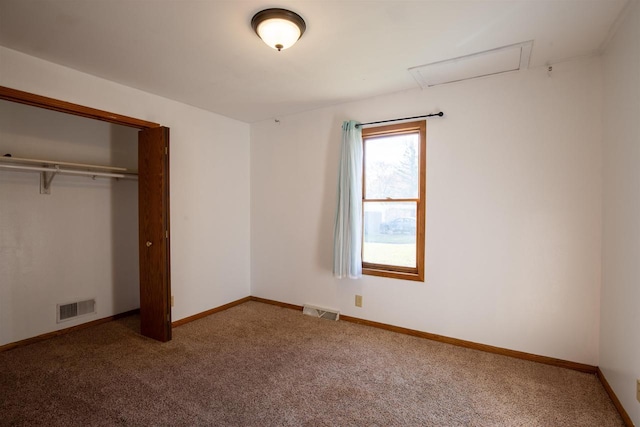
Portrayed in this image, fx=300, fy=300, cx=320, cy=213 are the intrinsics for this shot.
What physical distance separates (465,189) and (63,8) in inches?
129

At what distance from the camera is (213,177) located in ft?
12.6

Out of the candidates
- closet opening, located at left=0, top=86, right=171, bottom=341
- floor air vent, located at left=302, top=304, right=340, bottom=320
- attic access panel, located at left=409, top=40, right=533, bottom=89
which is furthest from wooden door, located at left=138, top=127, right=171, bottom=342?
attic access panel, located at left=409, top=40, right=533, bottom=89

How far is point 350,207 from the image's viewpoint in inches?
131

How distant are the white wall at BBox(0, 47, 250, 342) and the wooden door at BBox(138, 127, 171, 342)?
1.06ft

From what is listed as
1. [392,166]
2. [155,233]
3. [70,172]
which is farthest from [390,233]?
[70,172]

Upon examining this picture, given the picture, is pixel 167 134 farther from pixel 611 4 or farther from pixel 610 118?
pixel 610 118

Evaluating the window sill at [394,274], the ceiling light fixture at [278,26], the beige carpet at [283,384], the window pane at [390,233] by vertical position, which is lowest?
the beige carpet at [283,384]

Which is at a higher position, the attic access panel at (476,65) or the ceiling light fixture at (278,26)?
the attic access panel at (476,65)

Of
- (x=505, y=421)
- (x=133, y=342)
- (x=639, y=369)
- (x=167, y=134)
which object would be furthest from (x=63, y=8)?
(x=639, y=369)

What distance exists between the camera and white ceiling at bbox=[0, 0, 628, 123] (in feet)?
5.96

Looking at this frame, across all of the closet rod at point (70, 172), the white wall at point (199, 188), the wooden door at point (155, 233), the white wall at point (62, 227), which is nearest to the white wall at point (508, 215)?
the white wall at point (199, 188)

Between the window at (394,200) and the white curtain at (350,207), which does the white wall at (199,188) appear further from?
the window at (394,200)

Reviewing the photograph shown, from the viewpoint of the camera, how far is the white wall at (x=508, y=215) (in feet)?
7.92

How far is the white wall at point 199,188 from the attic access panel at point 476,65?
2.50 m
